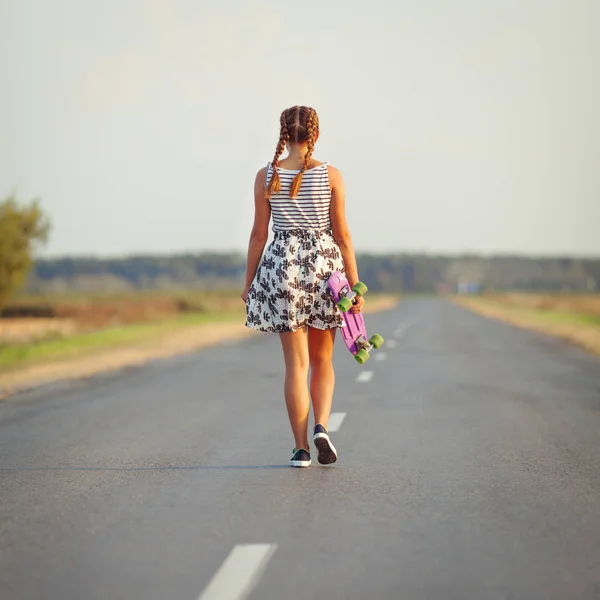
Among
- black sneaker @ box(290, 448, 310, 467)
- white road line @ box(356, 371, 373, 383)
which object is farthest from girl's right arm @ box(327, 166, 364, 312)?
white road line @ box(356, 371, 373, 383)

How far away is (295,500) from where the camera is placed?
568cm

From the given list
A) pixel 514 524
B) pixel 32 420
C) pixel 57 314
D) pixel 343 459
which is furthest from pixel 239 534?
pixel 57 314

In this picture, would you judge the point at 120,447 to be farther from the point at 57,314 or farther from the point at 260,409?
the point at 57,314

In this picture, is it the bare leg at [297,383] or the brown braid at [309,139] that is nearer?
the brown braid at [309,139]

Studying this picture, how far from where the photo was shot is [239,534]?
4.93 meters

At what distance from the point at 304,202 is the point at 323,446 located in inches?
62.9

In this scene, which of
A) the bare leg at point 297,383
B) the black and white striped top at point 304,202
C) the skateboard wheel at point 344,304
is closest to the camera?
the skateboard wheel at point 344,304

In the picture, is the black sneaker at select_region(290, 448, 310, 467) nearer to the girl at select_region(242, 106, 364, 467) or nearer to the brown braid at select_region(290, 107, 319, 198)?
the girl at select_region(242, 106, 364, 467)

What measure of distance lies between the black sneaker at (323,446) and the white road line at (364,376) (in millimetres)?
7006

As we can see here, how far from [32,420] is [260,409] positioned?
228 centimetres

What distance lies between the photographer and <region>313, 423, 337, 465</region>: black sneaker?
21.5ft

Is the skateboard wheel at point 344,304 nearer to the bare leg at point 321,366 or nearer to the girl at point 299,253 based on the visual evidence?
the girl at point 299,253

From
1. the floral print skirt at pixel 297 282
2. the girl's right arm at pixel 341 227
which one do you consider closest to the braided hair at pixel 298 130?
the girl's right arm at pixel 341 227

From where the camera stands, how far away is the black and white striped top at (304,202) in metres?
6.47
